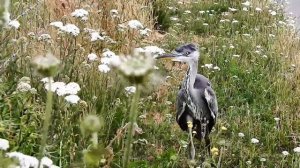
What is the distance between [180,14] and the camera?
8.33 m

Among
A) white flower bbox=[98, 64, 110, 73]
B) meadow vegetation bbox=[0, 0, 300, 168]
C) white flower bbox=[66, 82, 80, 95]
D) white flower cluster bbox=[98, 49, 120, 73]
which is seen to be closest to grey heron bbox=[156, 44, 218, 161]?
meadow vegetation bbox=[0, 0, 300, 168]

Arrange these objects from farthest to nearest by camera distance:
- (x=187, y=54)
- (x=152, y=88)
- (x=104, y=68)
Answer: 1. (x=187, y=54)
2. (x=104, y=68)
3. (x=152, y=88)

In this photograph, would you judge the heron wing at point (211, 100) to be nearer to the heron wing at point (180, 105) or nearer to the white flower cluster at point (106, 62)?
the heron wing at point (180, 105)

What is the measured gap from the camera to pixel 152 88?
2.68 m

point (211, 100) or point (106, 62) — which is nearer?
point (106, 62)

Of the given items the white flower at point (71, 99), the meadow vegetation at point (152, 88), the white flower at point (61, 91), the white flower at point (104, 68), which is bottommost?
the meadow vegetation at point (152, 88)

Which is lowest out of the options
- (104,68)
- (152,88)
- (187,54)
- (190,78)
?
(190,78)

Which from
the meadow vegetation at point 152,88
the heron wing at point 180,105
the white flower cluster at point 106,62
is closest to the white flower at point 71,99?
the meadow vegetation at point 152,88

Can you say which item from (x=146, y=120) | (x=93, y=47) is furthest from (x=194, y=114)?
(x=93, y=47)

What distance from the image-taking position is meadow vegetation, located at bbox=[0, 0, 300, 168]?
3465 mm

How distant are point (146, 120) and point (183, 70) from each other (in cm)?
150

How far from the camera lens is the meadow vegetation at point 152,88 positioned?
3.46 metres

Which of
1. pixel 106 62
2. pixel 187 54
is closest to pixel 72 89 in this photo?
pixel 106 62

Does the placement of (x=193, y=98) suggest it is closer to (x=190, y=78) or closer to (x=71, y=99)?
(x=190, y=78)
